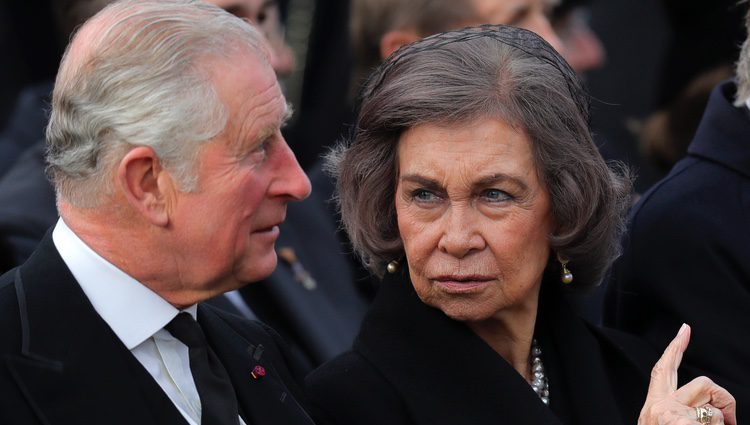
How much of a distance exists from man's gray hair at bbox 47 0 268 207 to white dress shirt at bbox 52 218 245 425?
0.39 feet

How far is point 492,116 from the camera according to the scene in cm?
340

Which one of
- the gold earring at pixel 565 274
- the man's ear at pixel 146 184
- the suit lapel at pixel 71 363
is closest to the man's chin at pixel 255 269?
the man's ear at pixel 146 184

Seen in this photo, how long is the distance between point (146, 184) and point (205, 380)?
0.46 meters

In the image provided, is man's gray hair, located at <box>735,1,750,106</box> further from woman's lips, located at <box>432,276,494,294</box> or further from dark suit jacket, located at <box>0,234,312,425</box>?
dark suit jacket, located at <box>0,234,312,425</box>

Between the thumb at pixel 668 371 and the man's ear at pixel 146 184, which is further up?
the man's ear at pixel 146 184

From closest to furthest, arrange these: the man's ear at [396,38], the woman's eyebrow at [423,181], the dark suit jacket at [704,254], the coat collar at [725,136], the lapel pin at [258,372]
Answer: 1. the lapel pin at [258,372]
2. the woman's eyebrow at [423,181]
3. the dark suit jacket at [704,254]
4. the coat collar at [725,136]
5. the man's ear at [396,38]

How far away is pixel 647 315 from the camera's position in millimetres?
4074

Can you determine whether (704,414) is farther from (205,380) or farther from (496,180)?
(205,380)

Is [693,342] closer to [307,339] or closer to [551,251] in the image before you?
[551,251]

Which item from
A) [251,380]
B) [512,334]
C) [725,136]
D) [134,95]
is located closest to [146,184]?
[134,95]

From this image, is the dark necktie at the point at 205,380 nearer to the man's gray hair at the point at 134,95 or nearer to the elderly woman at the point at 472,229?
the man's gray hair at the point at 134,95

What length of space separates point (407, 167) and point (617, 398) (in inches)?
34.6

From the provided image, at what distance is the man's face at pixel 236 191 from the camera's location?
3.07 meters

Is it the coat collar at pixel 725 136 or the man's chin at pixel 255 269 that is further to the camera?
the coat collar at pixel 725 136
